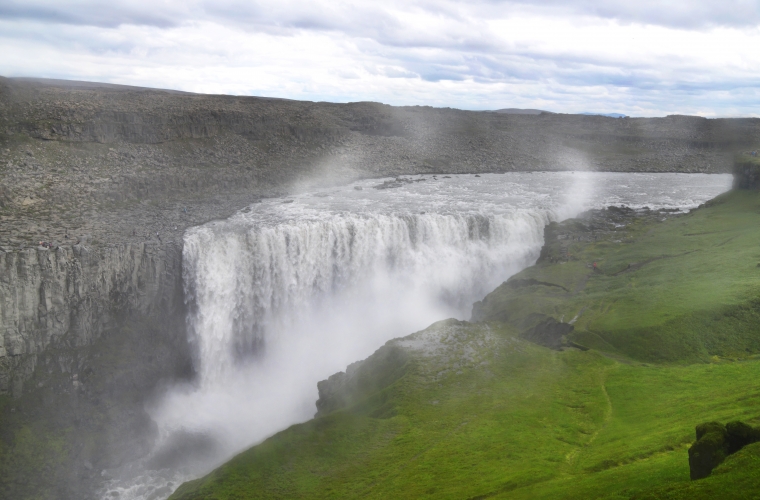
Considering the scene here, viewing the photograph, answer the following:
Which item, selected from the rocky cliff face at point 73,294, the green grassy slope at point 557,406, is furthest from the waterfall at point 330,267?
the green grassy slope at point 557,406

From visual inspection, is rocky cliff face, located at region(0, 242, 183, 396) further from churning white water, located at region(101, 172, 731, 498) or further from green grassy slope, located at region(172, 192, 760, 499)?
green grassy slope, located at region(172, 192, 760, 499)

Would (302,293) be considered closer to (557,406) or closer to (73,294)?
(73,294)

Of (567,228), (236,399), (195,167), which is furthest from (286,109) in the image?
(236,399)

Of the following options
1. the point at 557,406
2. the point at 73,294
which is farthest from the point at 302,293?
the point at 557,406

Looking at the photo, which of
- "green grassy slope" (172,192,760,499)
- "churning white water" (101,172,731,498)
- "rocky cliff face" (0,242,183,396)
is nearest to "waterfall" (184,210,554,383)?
"churning white water" (101,172,731,498)

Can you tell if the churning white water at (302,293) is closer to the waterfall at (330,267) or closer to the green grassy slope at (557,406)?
the waterfall at (330,267)
